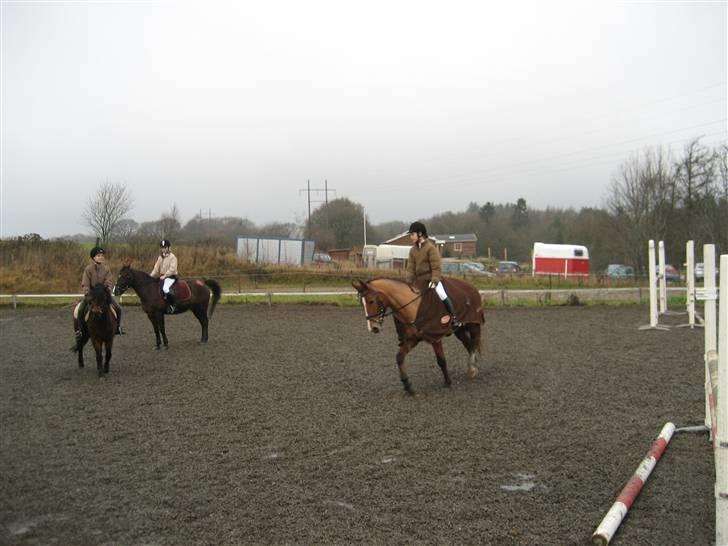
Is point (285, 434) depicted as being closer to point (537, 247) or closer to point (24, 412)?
point (24, 412)

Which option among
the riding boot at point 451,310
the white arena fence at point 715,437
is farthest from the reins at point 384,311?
the white arena fence at point 715,437

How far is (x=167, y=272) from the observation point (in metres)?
13.9

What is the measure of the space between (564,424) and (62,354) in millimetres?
10792

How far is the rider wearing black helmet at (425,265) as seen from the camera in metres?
9.10

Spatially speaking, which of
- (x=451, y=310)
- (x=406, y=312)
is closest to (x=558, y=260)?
(x=451, y=310)

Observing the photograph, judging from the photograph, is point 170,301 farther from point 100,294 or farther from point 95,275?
point 100,294

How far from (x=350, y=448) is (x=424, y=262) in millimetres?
3656

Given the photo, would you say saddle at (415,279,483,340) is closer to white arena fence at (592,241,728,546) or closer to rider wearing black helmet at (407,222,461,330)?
rider wearing black helmet at (407,222,461,330)

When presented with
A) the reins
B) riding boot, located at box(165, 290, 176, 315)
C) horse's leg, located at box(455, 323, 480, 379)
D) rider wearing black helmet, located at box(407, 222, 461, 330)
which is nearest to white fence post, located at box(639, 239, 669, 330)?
horse's leg, located at box(455, 323, 480, 379)

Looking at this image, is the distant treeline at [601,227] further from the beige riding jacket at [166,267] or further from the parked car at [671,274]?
the beige riding jacket at [166,267]

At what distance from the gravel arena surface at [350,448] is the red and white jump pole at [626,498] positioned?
0.12 metres

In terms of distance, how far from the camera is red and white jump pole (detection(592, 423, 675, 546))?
391 cm

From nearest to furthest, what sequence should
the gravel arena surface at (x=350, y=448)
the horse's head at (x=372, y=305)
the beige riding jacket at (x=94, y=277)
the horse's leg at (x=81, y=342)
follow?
the gravel arena surface at (x=350, y=448)
the horse's head at (x=372, y=305)
the beige riding jacket at (x=94, y=277)
the horse's leg at (x=81, y=342)

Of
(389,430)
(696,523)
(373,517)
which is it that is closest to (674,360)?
(389,430)
